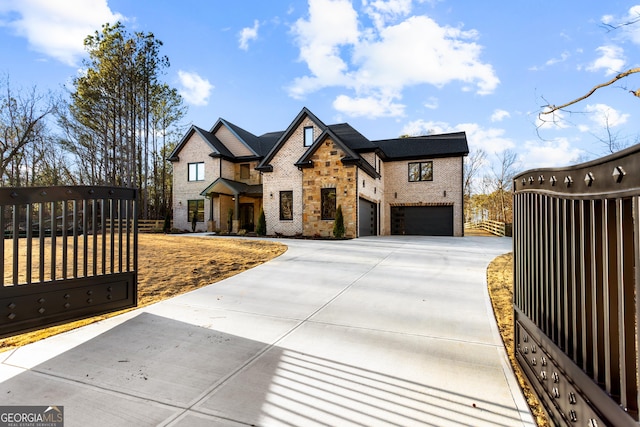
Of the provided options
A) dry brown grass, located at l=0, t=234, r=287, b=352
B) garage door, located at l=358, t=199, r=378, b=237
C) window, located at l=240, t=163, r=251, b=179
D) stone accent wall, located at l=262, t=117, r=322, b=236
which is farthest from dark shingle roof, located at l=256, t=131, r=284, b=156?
dry brown grass, located at l=0, t=234, r=287, b=352

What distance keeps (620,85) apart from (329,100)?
52.8ft

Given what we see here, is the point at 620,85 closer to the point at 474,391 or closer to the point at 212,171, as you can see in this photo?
the point at 474,391

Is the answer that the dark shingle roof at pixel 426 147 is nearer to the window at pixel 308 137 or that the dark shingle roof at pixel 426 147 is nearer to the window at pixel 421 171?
the window at pixel 421 171

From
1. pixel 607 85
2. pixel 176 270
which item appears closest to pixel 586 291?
pixel 176 270

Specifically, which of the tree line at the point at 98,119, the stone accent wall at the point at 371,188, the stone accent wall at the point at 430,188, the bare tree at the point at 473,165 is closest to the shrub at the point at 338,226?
the stone accent wall at the point at 371,188

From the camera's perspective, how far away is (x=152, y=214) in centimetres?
2452

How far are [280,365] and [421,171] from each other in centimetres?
1801

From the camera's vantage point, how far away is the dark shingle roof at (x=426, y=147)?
17859 millimetres

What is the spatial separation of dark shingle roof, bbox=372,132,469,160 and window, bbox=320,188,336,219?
6035 mm

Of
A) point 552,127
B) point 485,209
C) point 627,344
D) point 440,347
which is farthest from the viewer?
point 485,209

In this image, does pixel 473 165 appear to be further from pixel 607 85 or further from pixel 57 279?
pixel 57 279

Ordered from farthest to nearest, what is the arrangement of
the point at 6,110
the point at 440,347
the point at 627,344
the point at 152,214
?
the point at 152,214, the point at 6,110, the point at 440,347, the point at 627,344

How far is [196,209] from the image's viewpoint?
65.8 ft

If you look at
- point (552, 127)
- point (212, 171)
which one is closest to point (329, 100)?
point (212, 171)
